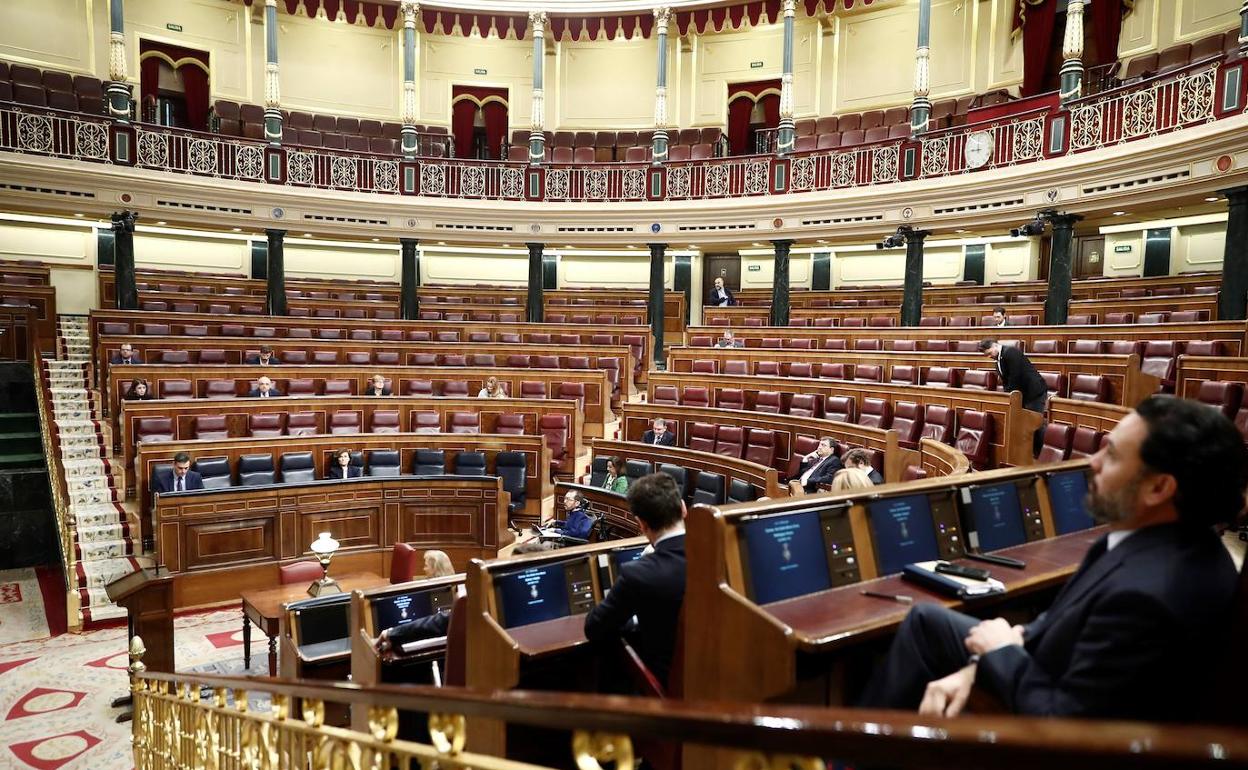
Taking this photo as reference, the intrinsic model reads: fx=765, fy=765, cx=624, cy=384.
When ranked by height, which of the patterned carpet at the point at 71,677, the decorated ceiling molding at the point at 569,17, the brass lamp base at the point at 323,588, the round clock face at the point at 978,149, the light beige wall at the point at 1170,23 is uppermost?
the decorated ceiling molding at the point at 569,17

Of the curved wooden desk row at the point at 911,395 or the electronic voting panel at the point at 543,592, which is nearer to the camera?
→ the electronic voting panel at the point at 543,592

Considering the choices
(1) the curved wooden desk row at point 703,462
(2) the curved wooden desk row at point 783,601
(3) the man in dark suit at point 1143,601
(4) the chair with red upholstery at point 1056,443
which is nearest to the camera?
(3) the man in dark suit at point 1143,601

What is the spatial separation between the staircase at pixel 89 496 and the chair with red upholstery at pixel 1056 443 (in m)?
6.97

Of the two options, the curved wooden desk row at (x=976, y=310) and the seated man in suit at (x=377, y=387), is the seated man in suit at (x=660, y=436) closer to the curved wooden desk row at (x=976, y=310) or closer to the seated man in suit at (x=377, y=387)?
the seated man in suit at (x=377, y=387)

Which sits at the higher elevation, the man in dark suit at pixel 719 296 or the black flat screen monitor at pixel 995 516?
the man in dark suit at pixel 719 296

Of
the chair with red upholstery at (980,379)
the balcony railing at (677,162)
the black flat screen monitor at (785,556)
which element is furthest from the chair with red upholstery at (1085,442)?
the balcony railing at (677,162)

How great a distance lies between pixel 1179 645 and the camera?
1124 mm

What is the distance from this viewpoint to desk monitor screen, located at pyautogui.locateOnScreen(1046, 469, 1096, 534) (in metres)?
2.77

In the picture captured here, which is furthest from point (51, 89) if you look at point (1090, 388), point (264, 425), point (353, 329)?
point (1090, 388)

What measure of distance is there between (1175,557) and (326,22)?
17067 millimetres

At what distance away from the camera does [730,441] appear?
7340 millimetres

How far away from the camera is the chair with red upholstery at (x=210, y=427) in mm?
7441

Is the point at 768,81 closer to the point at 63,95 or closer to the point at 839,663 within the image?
the point at 63,95

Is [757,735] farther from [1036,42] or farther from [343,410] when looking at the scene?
[1036,42]
